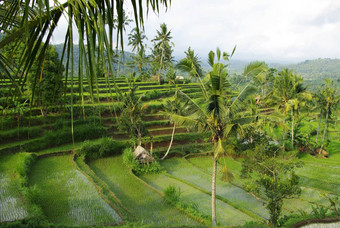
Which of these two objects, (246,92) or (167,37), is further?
(167,37)

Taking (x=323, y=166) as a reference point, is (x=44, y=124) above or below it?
above

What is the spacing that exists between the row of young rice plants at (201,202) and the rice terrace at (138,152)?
0.15 feet

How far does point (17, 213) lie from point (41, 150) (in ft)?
24.8

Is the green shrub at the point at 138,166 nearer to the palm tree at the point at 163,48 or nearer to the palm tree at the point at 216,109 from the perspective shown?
the palm tree at the point at 216,109

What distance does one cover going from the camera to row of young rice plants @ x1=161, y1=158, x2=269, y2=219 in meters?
9.62

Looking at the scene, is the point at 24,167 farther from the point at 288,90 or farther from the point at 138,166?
the point at 288,90

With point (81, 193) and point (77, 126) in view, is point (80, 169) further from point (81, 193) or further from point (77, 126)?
point (77, 126)

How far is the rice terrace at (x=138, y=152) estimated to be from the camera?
1655mm

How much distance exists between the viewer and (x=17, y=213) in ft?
24.9

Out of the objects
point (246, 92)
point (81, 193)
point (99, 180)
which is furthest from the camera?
point (99, 180)

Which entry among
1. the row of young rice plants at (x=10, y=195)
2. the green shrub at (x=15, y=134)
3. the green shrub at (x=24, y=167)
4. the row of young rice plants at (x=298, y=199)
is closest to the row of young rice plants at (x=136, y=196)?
the row of young rice plants at (x=298, y=199)

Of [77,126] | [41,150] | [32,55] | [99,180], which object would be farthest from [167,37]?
[32,55]

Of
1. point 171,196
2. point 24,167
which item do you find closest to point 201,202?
point 171,196

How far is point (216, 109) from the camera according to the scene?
7.34 meters
